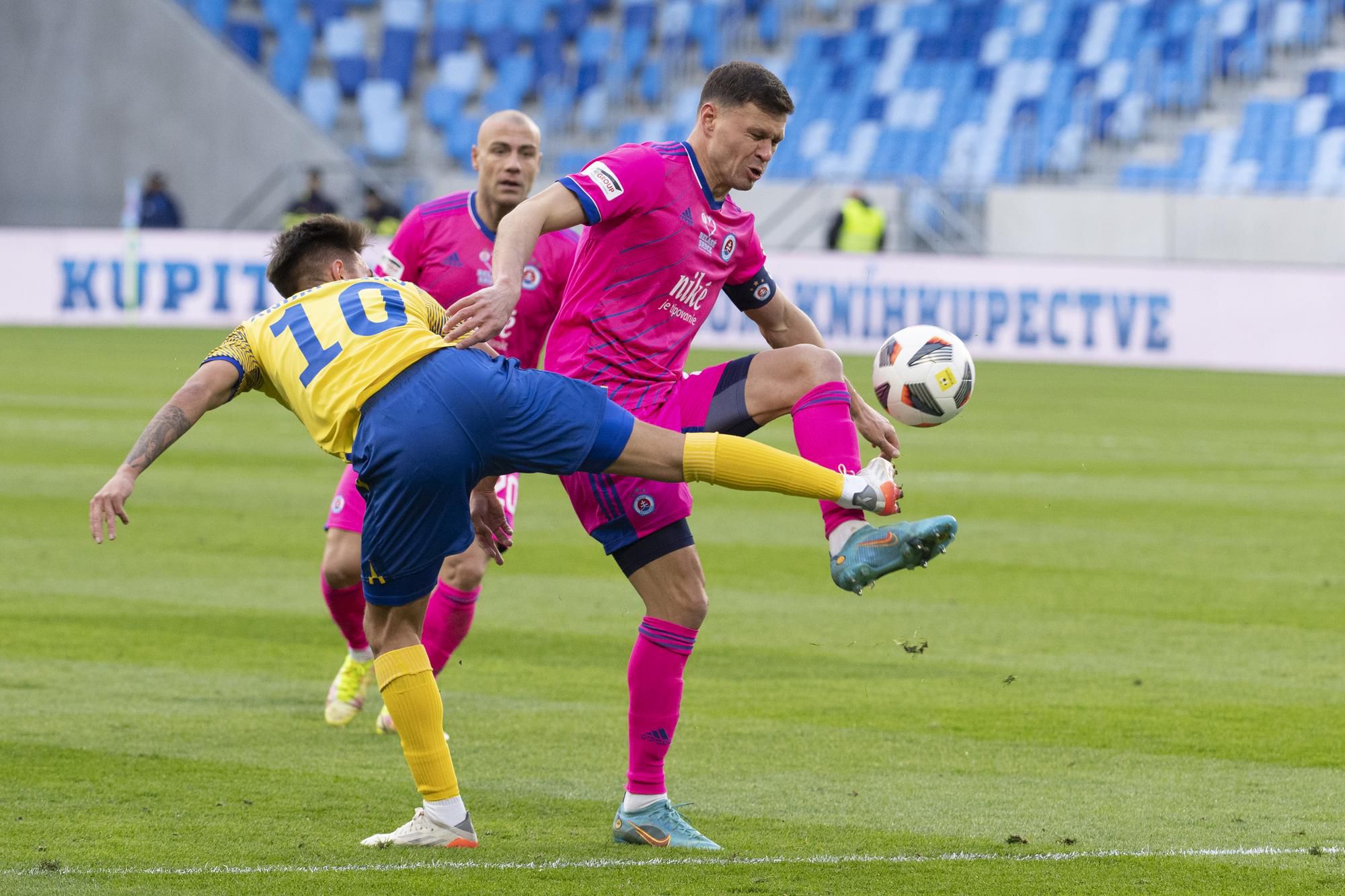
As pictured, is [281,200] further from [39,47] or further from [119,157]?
[39,47]

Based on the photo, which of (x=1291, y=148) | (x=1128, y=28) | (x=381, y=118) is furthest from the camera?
(x=381, y=118)

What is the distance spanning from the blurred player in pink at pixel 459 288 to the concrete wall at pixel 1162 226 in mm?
18895

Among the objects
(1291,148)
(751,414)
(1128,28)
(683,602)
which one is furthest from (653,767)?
(1128,28)

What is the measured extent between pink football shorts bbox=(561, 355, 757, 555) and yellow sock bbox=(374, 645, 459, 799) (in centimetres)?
60

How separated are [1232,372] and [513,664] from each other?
57.0ft

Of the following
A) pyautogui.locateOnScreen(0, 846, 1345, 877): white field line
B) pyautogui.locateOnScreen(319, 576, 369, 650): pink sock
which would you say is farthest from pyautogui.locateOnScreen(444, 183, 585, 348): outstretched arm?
pyautogui.locateOnScreen(319, 576, 369, 650): pink sock

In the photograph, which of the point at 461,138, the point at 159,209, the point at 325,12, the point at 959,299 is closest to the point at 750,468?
the point at 959,299

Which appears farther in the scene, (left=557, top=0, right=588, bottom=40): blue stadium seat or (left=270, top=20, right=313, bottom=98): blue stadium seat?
(left=557, top=0, right=588, bottom=40): blue stadium seat

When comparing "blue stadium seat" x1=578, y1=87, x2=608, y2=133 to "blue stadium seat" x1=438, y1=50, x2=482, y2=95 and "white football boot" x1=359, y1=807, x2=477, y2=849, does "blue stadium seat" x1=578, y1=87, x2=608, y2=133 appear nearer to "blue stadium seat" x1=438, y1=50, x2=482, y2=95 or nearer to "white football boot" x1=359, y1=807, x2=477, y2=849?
"blue stadium seat" x1=438, y1=50, x2=482, y2=95

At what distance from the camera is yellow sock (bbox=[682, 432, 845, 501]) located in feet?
15.8

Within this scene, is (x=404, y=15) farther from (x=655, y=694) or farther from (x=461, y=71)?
(x=655, y=694)

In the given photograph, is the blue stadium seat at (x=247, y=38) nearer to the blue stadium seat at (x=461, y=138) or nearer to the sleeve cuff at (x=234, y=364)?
the blue stadium seat at (x=461, y=138)

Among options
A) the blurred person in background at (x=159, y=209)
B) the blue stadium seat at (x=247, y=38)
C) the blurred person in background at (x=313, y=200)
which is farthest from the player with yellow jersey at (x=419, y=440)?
the blue stadium seat at (x=247, y=38)

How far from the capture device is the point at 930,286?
24.2 m
